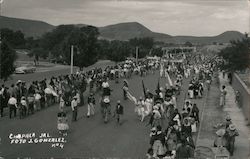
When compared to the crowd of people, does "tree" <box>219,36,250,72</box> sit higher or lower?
higher

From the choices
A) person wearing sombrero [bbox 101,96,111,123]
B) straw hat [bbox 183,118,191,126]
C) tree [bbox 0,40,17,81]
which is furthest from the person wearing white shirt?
straw hat [bbox 183,118,191,126]

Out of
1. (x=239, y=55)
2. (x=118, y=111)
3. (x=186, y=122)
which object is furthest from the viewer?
A: (x=239, y=55)

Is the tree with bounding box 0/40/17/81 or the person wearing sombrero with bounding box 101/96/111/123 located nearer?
the person wearing sombrero with bounding box 101/96/111/123

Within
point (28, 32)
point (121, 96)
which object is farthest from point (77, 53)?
point (28, 32)

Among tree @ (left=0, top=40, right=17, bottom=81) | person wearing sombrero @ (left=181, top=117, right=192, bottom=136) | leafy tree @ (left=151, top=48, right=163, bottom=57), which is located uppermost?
tree @ (left=0, top=40, right=17, bottom=81)

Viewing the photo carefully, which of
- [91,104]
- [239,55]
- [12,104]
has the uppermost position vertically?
[239,55]

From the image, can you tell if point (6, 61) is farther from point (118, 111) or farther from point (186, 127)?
point (186, 127)

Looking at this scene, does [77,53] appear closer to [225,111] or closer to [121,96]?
[121,96]

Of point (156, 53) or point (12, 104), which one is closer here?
point (12, 104)

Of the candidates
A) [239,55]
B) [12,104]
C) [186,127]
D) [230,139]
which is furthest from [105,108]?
[239,55]

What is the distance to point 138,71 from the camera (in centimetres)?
4581

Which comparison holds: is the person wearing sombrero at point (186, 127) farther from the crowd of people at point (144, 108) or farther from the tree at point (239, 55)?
the tree at point (239, 55)

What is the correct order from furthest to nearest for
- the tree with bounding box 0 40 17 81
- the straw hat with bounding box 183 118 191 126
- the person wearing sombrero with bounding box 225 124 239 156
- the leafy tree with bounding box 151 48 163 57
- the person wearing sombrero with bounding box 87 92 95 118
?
the leafy tree with bounding box 151 48 163 57
the tree with bounding box 0 40 17 81
the person wearing sombrero with bounding box 87 92 95 118
the straw hat with bounding box 183 118 191 126
the person wearing sombrero with bounding box 225 124 239 156

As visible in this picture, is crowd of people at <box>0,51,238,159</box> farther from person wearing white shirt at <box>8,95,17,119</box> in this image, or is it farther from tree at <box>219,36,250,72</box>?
tree at <box>219,36,250,72</box>
